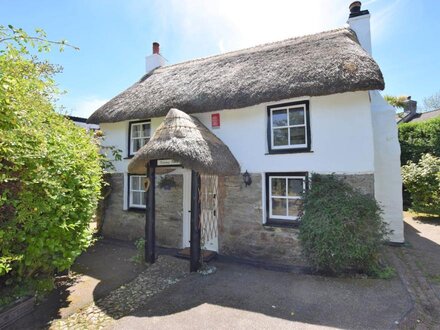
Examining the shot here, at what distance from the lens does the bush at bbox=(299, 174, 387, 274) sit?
5410 mm

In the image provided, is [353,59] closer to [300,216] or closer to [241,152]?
[241,152]

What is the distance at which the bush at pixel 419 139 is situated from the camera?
12664mm

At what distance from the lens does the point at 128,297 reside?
5.08m

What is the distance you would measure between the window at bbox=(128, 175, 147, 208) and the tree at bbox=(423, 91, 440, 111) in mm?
43701

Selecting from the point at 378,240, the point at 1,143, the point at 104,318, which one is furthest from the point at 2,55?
the point at 378,240

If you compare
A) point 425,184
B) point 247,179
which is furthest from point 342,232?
point 425,184

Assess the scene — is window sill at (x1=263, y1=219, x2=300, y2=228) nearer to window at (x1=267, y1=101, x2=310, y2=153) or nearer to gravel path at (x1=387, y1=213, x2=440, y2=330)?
window at (x1=267, y1=101, x2=310, y2=153)

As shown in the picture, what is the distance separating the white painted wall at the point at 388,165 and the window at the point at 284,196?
3359mm

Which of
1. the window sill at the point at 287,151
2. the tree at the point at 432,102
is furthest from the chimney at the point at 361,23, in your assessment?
the tree at the point at 432,102

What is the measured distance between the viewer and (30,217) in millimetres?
3971

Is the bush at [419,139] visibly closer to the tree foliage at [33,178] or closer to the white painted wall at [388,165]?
the white painted wall at [388,165]

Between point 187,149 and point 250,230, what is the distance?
117 inches

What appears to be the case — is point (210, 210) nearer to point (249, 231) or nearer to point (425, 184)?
point (249, 231)

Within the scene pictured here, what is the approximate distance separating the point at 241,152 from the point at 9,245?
17.5 ft
